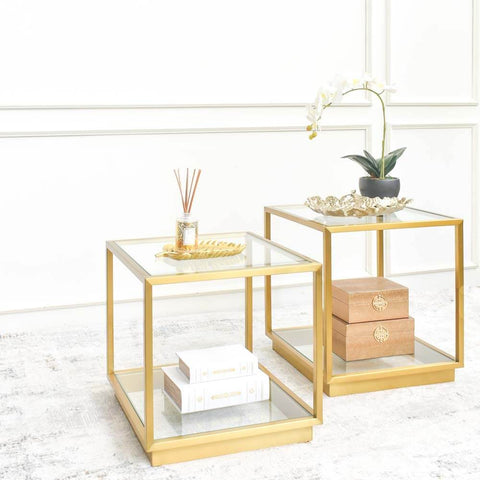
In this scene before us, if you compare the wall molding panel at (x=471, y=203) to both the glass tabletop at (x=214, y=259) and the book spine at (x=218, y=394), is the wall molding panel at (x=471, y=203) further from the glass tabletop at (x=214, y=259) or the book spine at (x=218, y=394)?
the book spine at (x=218, y=394)

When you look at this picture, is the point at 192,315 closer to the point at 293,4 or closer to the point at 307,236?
the point at 307,236

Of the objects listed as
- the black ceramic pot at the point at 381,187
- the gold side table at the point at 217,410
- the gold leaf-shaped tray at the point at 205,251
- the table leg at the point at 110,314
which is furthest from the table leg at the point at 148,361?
the black ceramic pot at the point at 381,187

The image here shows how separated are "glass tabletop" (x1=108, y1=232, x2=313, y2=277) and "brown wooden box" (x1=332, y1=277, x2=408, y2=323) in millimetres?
372

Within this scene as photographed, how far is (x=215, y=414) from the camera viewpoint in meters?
1.89

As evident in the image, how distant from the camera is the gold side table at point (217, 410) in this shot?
175 centimetres

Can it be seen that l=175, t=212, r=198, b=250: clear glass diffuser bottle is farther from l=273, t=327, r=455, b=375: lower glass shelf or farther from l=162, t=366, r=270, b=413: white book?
l=273, t=327, r=455, b=375: lower glass shelf

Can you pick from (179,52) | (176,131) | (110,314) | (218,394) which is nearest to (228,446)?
(218,394)

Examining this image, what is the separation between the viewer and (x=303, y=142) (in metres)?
3.28

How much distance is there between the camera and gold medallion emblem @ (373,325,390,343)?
2.28m

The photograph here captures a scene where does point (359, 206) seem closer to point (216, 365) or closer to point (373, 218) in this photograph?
point (373, 218)

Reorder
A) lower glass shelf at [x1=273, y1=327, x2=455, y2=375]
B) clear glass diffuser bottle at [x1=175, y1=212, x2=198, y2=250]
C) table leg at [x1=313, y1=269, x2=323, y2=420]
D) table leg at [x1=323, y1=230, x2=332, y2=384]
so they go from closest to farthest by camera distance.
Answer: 1. table leg at [x1=313, y1=269, x2=323, y2=420]
2. clear glass diffuser bottle at [x1=175, y1=212, x2=198, y2=250]
3. table leg at [x1=323, y1=230, x2=332, y2=384]
4. lower glass shelf at [x1=273, y1=327, x2=455, y2=375]

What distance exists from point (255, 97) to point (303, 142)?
0.30 m

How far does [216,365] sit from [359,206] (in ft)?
2.26

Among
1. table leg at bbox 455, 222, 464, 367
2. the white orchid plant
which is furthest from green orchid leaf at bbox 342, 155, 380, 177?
table leg at bbox 455, 222, 464, 367
